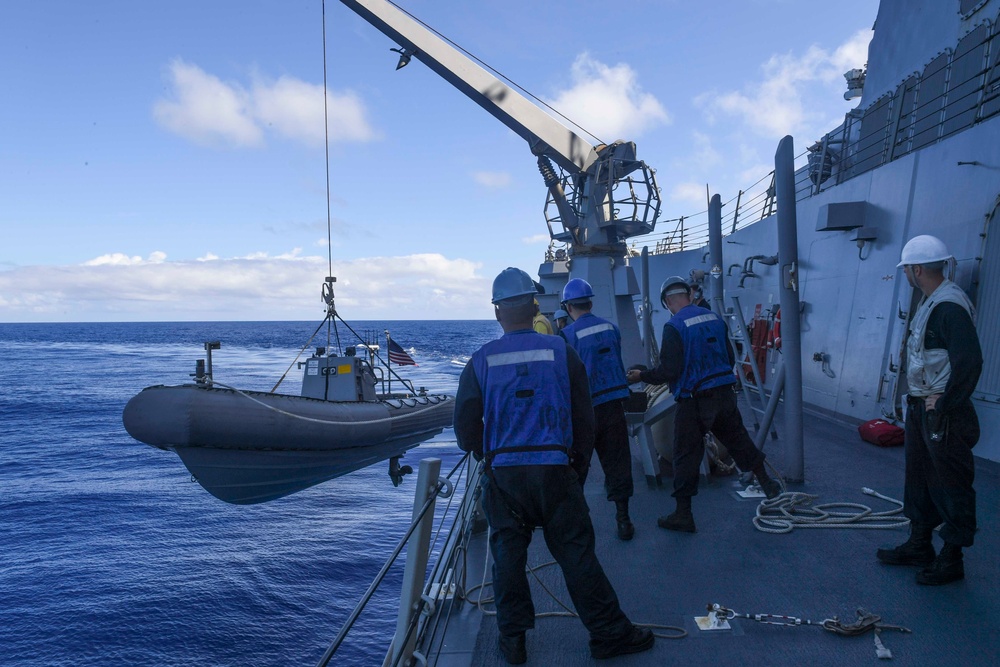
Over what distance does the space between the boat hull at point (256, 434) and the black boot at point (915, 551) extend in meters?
6.94

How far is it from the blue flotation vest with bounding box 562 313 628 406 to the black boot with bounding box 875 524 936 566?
159cm

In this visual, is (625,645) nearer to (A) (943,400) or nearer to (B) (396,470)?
(A) (943,400)

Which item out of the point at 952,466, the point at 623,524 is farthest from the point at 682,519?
the point at 952,466

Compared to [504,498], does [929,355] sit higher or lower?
higher

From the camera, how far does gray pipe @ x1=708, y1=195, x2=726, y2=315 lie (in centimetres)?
623

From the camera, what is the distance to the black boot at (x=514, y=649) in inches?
96.7

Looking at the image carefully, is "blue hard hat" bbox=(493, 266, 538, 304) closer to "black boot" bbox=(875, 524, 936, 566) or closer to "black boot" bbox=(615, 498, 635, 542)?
"black boot" bbox=(615, 498, 635, 542)

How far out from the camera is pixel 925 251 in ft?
9.52

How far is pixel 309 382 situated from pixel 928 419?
1038 centimetres

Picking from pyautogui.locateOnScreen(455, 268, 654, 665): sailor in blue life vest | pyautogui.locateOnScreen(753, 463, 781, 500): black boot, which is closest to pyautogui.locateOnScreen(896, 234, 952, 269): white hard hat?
pyautogui.locateOnScreen(455, 268, 654, 665): sailor in blue life vest

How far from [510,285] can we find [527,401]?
49 cm

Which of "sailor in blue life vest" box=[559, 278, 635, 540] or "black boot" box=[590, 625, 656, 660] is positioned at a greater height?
"sailor in blue life vest" box=[559, 278, 635, 540]

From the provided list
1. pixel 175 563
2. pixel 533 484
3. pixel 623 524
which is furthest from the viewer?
pixel 175 563

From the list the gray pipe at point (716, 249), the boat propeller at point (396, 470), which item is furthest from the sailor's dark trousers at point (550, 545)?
the boat propeller at point (396, 470)
